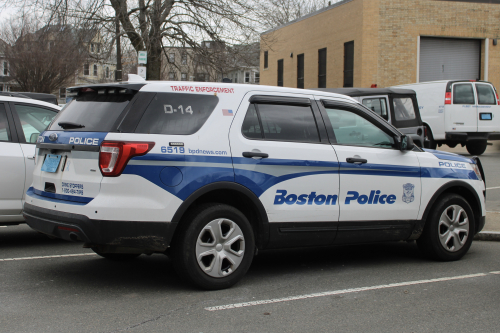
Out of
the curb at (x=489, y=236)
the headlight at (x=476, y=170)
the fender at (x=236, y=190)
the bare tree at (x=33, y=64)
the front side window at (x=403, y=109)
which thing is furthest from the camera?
the bare tree at (x=33, y=64)

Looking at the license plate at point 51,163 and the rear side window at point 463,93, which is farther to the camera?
the rear side window at point 463,93

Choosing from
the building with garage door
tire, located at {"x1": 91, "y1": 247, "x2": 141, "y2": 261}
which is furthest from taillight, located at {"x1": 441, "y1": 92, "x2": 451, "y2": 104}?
tire, located at {"x1": 91, "y1": 247, "x2": 141, "y2": 261}

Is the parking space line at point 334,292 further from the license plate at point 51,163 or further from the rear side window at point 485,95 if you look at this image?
the rear side window at point 485,95

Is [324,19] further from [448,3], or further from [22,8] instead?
[22,8]

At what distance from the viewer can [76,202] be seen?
16.3ft

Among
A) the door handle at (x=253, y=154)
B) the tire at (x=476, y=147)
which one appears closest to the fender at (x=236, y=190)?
the door handle at (x=253, y=154)

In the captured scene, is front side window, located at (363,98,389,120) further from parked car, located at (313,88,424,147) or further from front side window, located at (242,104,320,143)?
front side window, located at (242,104,320,143)

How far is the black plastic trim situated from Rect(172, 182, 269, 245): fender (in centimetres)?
85

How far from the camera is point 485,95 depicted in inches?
744

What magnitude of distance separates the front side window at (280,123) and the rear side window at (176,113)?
390 mm

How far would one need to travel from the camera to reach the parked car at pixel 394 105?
14625 mm

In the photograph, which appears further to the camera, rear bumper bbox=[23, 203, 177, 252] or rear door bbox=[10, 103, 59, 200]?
rear door bbox=[10, 103, 59, 200]

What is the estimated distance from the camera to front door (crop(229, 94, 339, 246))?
17.7ft

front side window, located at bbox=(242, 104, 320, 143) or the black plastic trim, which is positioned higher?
the black plastic trim
